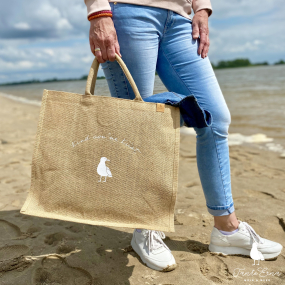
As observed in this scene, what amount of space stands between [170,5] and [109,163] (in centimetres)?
81

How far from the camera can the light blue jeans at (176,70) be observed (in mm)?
1354

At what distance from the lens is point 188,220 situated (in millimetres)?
2006

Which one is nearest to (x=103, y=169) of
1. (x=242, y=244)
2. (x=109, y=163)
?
(x=109, y=163)

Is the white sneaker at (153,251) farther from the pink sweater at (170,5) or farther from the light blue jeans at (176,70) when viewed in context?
the pink sweater at (170,5)

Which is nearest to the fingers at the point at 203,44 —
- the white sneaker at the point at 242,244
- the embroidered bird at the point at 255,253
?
the white sneaker at the point at 242,244

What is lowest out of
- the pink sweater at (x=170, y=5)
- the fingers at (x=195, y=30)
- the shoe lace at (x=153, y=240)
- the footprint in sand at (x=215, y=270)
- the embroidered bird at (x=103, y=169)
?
the footprint in sand at (x=215, y=270)

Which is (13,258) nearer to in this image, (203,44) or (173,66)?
(173,66)

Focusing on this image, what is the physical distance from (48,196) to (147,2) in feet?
3.24

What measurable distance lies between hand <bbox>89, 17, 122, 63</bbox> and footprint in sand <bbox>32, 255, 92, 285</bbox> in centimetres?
103

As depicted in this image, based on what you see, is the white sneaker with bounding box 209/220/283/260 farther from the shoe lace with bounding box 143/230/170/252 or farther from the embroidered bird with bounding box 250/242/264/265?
the shoe lace with bounding box 143/230/170/252

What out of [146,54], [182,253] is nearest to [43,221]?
[182,253]

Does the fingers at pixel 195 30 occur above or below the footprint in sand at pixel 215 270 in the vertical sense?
above

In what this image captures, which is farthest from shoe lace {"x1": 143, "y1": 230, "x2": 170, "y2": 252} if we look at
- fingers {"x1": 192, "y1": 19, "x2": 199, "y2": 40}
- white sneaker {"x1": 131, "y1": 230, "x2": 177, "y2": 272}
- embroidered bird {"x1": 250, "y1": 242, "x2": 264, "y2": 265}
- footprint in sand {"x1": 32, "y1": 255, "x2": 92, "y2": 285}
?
fingers {"x1": 192, "y1": 19, "x2": 199, "y2": 40}

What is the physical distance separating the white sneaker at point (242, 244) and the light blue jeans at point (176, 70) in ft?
0.52
